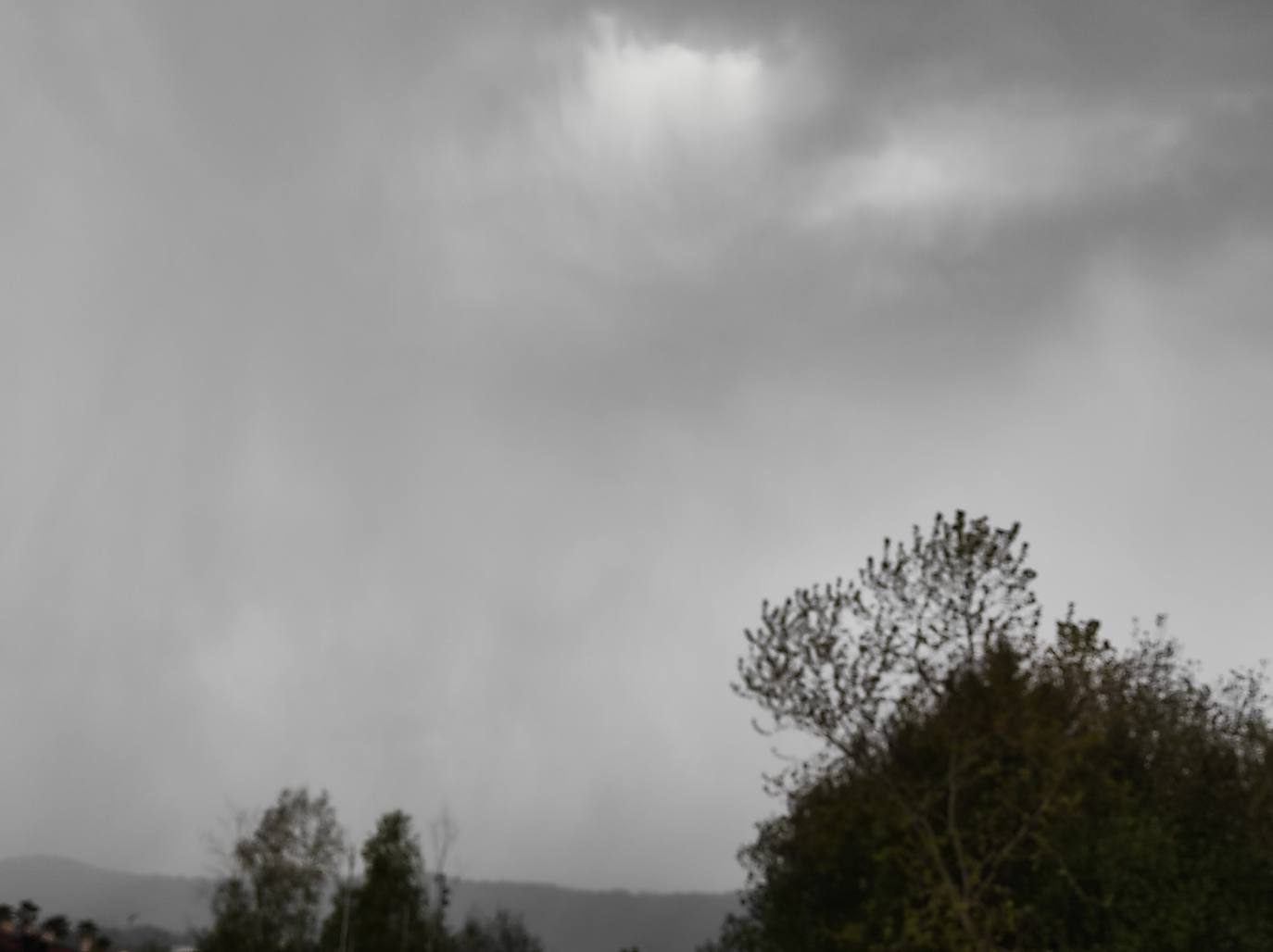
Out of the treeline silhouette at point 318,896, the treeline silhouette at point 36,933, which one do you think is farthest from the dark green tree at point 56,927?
the treeline silhouette at point 318,896

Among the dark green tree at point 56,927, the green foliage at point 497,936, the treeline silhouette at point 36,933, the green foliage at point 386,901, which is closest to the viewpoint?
the treeline silhouette at point 36,933

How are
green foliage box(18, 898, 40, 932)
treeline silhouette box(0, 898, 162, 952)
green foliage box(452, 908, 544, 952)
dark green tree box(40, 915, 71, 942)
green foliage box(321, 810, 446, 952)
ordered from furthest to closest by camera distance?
1. green foliage box(452, 908, 544, 952)
2. green foliage box(321, 810, 446, 952)
3. dark green tree box(40, 915, 71, 942)
4. green foliage box(18, 898, 40, 932)
5. treeline silhouette box(0, 898, 162, 952)

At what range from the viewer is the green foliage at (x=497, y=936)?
427ft

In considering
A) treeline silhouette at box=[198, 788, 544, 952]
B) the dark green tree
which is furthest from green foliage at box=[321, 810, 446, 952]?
the dark green tree

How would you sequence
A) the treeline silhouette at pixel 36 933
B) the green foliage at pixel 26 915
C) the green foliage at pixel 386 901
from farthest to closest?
the green foliage at pixel 386 901 → the green foliage at pixel 26 915 → the treeline silhouette at pixel 36 933

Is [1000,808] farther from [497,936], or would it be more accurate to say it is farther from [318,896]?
[497,936]

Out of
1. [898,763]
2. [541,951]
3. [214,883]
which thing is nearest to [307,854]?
[214,883]

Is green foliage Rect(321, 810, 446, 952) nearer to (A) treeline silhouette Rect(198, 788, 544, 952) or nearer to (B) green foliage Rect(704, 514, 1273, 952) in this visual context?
(A) treeline silhouette Rect(198, 788, 544, 952)

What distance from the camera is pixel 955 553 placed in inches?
1564

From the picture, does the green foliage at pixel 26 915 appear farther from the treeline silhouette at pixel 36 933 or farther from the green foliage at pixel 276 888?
the green foliage at pixel 276 888

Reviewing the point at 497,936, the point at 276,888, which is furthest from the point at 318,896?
the point at 497,936

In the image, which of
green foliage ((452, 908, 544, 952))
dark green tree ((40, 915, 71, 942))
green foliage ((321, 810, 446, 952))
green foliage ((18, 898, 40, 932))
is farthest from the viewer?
green foliage ((452, 908, 544, 952))

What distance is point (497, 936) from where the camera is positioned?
158 metres

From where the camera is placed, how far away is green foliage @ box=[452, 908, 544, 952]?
427ft
